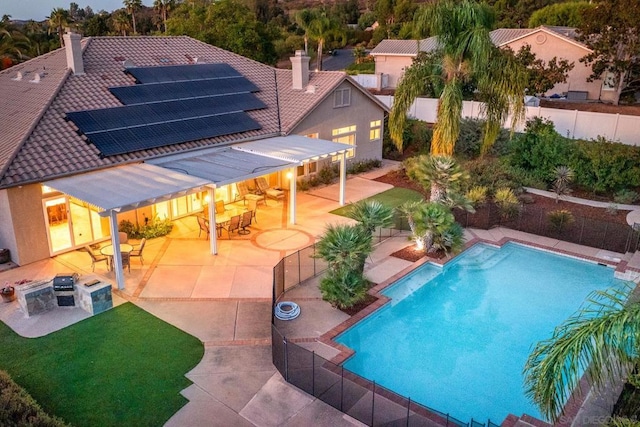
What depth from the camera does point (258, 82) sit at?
94.3ft

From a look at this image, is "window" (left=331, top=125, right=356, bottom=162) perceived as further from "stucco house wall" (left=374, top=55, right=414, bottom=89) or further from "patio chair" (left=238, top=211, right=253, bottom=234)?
"stucco house wall" (left=374, top=55, right=414, bottom=89)

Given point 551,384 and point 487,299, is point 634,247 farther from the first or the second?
point 551,384

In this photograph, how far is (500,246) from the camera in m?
20.8

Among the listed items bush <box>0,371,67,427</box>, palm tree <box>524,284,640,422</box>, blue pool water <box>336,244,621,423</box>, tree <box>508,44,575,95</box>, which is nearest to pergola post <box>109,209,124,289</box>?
bush <box>0,371,67,427</box>

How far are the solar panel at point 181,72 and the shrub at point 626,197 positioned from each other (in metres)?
20.4

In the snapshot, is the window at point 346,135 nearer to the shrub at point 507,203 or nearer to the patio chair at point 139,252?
the shrub at point 507,203

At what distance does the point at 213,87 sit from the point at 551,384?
22.6 meters

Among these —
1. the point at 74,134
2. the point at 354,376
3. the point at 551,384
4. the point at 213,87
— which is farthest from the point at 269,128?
the point at 551,384

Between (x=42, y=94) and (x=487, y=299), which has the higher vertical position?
(x=42, y=94)

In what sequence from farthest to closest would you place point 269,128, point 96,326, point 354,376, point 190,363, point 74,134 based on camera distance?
point 269,128 → point 74,134 → point 96,326 → point 190,363 → point 354,376

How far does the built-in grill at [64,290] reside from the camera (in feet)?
49.1

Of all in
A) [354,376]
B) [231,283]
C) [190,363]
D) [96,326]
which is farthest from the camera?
[231,283]

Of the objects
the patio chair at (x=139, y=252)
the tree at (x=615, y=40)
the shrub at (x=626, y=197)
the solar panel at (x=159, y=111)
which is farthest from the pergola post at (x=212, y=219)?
the tree at (x=615, y=40)

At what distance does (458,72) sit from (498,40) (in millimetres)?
32247
